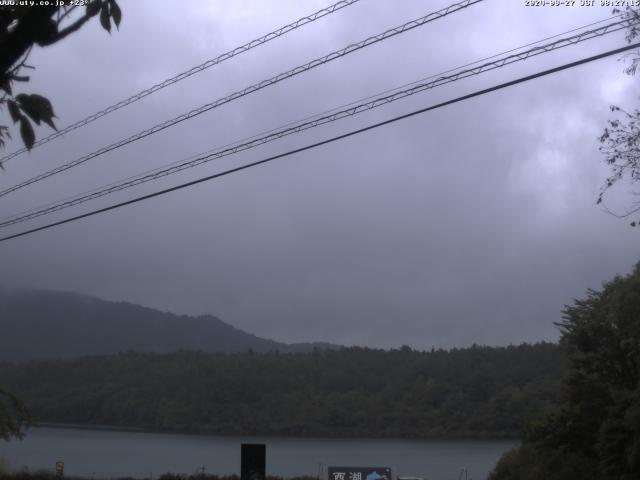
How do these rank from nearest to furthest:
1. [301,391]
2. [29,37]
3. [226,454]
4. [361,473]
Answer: [29,37]
[361,473]
[226,454]
[301,391]

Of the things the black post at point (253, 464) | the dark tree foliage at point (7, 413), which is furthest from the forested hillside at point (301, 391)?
the black post at point (253, 464)

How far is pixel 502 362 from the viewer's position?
59688 millimetres

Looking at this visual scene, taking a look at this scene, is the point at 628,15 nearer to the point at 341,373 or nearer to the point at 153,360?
the point at 341,373

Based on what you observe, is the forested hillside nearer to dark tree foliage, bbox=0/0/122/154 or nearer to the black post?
the black post

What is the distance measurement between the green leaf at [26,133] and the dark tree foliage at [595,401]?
65.2ft

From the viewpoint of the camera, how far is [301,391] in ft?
276

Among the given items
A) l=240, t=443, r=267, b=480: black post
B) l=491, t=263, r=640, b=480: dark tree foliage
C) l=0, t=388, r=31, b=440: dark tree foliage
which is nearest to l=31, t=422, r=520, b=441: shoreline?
l=491, t=263, r=640, b=480: dark tree foliage

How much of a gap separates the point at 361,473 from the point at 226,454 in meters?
50.8

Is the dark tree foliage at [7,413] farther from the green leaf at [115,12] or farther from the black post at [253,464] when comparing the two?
the green leaf at [115,12]

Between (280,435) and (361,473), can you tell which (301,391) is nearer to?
(280,435)

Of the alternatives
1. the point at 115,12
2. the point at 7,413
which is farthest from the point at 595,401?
the point at 115,12

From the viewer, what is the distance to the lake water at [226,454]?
176 feet

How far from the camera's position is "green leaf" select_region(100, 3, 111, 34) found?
3.98 meters

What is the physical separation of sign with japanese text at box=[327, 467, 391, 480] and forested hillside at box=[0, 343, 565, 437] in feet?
105
